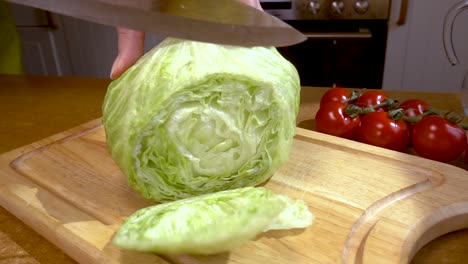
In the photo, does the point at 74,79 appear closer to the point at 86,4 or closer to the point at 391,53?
the point at 86,4

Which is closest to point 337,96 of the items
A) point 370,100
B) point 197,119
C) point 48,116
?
point 370,100

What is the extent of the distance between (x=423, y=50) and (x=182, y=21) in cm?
238

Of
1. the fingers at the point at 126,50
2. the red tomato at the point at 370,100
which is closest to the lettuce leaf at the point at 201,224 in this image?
the fingers at the point at 126,50

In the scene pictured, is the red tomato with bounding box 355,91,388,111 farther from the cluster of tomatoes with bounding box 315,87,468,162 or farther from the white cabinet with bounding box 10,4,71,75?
the white cabinet with bounding box 10,4,71,75

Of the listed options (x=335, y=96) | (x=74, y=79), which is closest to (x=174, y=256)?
(x=335, y=96)

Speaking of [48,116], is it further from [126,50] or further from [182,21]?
[182,21]

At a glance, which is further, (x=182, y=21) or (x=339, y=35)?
(x=339, y=35)

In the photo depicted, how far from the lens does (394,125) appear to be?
4.49ft

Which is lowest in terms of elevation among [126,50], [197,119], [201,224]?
[201,224]

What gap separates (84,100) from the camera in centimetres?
199

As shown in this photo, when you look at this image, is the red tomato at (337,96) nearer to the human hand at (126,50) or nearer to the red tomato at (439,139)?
the red tomato at (439,139)

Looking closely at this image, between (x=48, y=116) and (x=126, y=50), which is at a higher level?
(x=126, y=50)

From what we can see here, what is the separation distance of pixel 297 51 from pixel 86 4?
222cm

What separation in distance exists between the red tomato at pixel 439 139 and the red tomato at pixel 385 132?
46mm
